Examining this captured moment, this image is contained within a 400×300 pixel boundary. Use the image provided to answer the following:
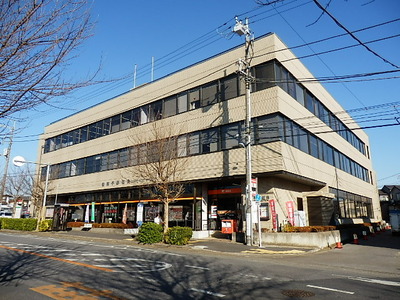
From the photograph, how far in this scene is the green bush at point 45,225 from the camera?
27.5 m

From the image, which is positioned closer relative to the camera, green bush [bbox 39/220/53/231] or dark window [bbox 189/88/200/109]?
dark window [bbox 189/88/200/109]

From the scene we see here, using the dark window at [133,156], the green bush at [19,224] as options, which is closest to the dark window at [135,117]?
the dark window at [133,156]

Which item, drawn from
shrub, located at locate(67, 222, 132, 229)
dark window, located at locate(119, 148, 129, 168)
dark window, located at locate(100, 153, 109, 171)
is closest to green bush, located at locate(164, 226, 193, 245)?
shrub, located at locate(67, 222, 132, 229)

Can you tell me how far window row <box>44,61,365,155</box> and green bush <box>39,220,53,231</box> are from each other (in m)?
9.71

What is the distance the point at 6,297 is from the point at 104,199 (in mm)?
24921

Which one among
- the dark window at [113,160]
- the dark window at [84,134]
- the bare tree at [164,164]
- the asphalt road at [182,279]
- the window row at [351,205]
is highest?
the dark window at [84,134]

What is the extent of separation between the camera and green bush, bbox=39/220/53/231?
→ 1082 inches

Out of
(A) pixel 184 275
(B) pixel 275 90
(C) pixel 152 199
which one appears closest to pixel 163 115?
(C) pixel 152 199

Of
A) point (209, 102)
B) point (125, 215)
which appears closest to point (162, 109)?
point (209, 102)

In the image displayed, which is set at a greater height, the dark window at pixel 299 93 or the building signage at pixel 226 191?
the dark window at pixel 299 93

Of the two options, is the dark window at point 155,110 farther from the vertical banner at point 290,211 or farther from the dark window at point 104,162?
the vertical banner at point 290,211

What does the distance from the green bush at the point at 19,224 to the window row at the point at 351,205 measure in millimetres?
27820

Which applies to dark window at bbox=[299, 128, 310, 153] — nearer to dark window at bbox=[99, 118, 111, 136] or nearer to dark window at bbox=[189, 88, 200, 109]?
dark window at bbox=[189, 88, 200, 109]

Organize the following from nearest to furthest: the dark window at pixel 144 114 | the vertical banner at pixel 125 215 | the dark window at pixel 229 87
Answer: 1. the dark window at pixel 229 87
2. the dark window at pixel 144 114
3. the vertical banner at pixel 125 215
